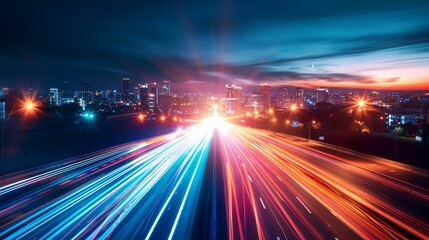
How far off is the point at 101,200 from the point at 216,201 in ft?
19.4

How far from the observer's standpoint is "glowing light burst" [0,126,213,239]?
44.9ft

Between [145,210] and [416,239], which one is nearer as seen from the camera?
[416,239]

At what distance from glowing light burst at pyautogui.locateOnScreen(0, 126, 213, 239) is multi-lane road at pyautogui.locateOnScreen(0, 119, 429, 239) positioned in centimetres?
4

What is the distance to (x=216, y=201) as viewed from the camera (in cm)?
1802

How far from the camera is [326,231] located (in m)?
13.3

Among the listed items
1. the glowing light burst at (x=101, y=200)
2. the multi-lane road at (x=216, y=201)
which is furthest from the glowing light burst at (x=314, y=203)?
the glowing light burst at (x=101, y=200)

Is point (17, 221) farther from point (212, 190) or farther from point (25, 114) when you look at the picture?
point (25, 114)

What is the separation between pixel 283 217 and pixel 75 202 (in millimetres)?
10278

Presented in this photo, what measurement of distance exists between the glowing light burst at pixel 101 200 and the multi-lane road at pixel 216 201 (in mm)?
44

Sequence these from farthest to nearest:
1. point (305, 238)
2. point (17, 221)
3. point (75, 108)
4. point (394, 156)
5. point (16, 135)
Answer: point (75, 108) < point (16, 135) < point (394, 156) < point (17, 221) < point (305, 238)

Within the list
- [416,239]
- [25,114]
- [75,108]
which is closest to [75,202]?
[416,239]

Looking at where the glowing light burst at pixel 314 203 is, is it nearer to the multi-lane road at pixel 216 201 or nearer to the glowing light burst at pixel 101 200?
the multi-lane road at pixel 216 201

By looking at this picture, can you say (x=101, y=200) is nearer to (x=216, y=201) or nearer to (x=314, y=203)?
(x=216, y=201)

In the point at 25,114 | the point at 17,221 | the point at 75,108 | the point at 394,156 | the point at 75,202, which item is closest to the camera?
the point at 17,221
